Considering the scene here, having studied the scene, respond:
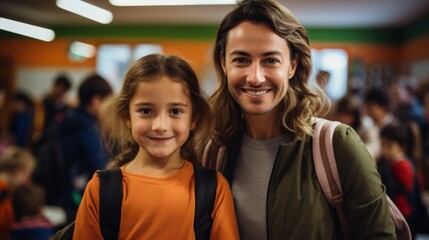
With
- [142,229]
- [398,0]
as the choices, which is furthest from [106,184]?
[398,0]

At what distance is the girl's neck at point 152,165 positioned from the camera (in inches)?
57.0

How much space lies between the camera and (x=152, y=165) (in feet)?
4.80

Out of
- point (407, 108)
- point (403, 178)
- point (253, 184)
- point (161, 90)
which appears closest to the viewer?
point (161, 90)

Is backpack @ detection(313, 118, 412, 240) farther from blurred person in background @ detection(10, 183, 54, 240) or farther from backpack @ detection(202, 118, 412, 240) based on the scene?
blurred person in background @ detection(10, 183, 54, 240)

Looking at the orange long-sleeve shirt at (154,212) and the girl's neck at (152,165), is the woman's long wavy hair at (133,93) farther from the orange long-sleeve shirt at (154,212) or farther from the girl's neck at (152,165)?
the orange long-sleeve shirt at (154,212)

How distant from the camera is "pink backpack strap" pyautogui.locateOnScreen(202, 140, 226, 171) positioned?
5.41ft

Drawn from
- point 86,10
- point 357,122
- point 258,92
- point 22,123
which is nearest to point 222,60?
point 258,92

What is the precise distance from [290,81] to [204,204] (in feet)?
2.00

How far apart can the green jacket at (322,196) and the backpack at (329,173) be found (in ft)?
0.06

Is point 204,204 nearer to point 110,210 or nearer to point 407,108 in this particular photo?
point 110,210

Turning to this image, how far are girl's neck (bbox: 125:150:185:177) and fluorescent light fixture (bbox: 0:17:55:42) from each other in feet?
32.2

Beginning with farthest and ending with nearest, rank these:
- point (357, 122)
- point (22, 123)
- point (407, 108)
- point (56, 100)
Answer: point (22, 123) → point (56, 100) → point (407, 108) → point (357, 122)

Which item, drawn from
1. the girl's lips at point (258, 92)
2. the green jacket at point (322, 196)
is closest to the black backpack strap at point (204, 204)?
the green jacket at point (322, 196)

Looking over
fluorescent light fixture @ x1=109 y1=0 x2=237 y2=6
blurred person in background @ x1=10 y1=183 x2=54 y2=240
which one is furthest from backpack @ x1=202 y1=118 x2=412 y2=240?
fluorescent light fixture @ x1=109 y1=0 x2=237 y2=6
